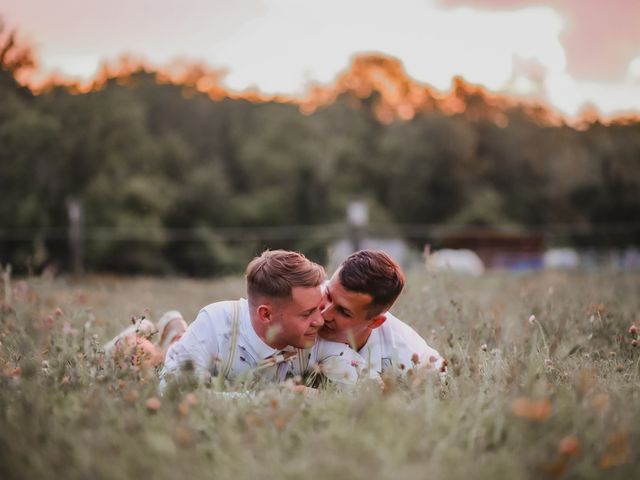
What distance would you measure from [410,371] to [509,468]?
78 cm

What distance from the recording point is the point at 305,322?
297 cm

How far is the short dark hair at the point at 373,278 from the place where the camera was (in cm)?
314

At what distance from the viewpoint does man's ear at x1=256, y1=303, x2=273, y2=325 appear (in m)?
3.04

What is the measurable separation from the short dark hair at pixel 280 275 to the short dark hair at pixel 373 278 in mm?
157

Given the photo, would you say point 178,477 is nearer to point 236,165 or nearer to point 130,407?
point 130,407

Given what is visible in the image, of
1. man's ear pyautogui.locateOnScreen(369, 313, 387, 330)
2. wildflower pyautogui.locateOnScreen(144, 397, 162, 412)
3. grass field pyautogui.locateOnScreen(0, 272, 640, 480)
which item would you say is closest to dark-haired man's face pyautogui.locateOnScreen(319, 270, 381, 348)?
man's ear pyautogui.locateOnScreen(369, 313, 387, 330)

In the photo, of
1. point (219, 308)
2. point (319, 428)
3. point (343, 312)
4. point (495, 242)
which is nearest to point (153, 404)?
point (319, 428)

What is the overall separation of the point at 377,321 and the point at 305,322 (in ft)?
1.58

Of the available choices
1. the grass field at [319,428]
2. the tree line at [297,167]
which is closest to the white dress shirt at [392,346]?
the grass field at [319,428]

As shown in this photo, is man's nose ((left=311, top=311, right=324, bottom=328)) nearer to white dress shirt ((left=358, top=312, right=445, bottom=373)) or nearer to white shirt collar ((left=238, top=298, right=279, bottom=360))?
white shirt collar ((left=238, top=298, right=279, bottom=360))

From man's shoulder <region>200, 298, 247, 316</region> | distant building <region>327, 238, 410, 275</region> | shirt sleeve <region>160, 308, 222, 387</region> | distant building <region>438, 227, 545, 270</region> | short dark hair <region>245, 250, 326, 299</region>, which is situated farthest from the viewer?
distant building <region>438, 227, 545, 270</region>

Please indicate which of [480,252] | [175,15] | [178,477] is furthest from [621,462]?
[480,252]

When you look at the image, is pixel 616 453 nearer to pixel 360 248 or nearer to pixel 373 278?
pixel 373 278

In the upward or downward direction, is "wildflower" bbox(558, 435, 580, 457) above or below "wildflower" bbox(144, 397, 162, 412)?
above
